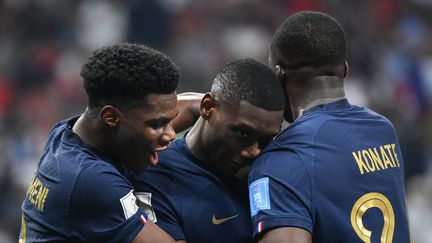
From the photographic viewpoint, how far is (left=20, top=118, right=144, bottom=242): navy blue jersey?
13.2ft

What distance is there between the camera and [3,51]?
41.8ft

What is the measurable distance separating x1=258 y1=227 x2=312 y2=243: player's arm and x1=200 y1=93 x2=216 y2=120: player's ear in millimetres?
671

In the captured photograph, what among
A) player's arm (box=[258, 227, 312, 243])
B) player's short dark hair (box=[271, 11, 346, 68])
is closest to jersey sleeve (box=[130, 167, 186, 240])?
player's arm (box=[258, 227, 312, 243])

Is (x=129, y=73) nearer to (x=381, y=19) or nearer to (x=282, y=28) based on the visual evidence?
(x=282, y=28)

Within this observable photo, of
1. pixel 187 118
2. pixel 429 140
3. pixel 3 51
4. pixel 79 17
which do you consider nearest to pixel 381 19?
pixel 429 140

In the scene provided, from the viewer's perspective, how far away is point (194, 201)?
14.3ft

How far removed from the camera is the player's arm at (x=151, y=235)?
158 inches

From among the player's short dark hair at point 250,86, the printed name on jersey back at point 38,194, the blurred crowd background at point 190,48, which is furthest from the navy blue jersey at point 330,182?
the blurred crowd background at point 190,48

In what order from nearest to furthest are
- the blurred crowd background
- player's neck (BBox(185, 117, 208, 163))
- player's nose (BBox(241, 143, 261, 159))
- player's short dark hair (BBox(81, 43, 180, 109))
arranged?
player's short dark hair (BBox(81, 43, 180, 109))
player's nose (BBox(241, 143, 261, 159))
player's neck (BBox(185, 117, 208, 163))
the blurred crowd background

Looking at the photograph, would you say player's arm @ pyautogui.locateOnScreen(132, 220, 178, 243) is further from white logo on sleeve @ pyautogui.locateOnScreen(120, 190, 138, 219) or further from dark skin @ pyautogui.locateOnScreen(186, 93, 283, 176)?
dark skin @ pyautogui.locateOnScreen(186, 93, 283, 176)

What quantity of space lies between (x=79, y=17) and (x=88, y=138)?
9.18 m

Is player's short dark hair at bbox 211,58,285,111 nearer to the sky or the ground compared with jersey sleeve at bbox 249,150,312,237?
nearer to the sky

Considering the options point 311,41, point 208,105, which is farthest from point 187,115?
point 311,41

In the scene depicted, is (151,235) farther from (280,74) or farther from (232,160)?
(280,74)
